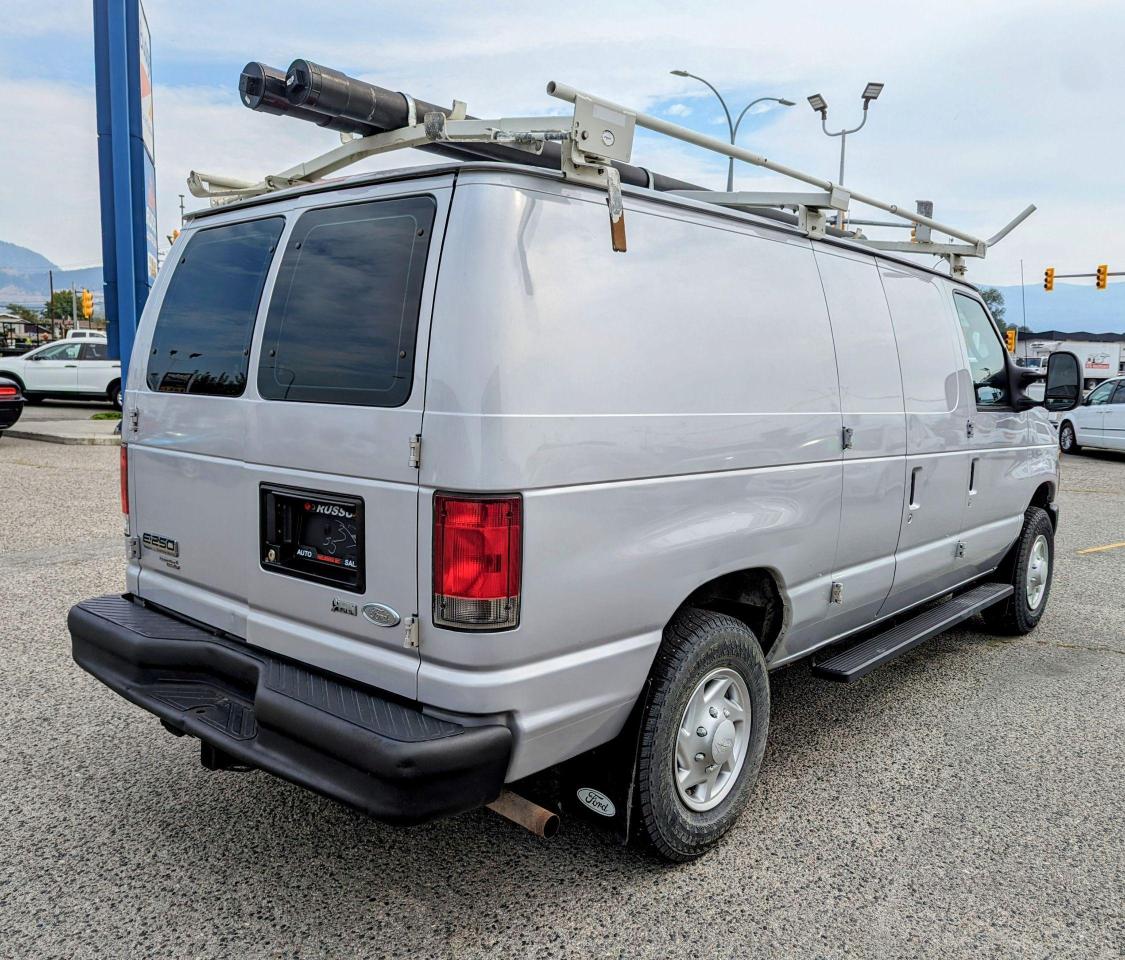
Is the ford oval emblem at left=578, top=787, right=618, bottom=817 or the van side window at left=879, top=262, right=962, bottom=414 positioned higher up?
the van side window at left=879, top=262, right=962, bottom=414

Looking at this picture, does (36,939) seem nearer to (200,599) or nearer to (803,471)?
(200,599)

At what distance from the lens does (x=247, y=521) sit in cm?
304

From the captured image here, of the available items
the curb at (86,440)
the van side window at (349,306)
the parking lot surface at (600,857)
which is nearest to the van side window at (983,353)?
the parking lot surface at (600,857)

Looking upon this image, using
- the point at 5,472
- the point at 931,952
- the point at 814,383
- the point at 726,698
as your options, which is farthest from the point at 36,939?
the point at 5,472

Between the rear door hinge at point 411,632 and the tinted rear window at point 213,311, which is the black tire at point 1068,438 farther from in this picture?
the rear door hinge at point 411,632

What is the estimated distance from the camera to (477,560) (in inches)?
97.4

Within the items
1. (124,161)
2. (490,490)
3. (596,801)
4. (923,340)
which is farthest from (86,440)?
(490,490)

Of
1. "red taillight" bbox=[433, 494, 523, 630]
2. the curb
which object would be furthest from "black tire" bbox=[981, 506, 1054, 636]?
the curb

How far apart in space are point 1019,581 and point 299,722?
15.4 feet

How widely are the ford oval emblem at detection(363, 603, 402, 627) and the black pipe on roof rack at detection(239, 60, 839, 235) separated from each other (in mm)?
1335

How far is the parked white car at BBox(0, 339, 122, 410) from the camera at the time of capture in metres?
22.4

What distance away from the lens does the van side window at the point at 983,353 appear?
4.91m

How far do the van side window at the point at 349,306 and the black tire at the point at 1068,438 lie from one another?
66.6 feet

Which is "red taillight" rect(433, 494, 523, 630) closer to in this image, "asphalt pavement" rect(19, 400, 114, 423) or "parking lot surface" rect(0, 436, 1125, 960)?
"parking lot surface" rect(0, 436, 1125, 960)
